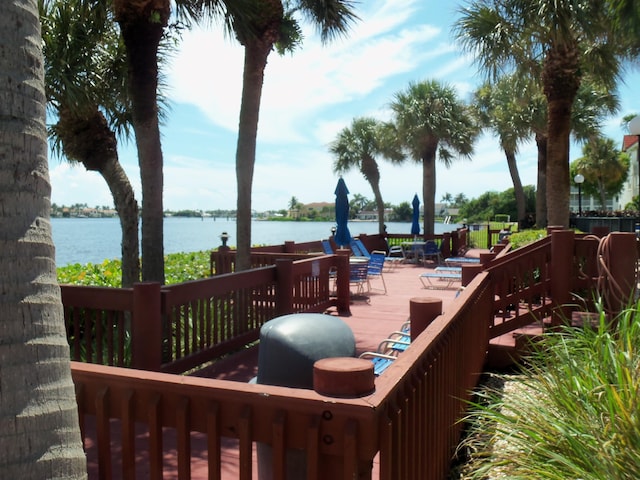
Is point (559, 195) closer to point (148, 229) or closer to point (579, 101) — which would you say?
point (148, 229)

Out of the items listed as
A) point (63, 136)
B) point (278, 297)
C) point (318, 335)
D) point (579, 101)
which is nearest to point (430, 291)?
point (278, 297)

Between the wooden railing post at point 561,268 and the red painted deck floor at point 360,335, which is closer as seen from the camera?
the red painted deck floor at point 360,335

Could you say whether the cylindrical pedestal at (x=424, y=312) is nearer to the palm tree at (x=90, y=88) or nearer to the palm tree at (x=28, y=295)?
A: the palm tree at (x=28, y=295)

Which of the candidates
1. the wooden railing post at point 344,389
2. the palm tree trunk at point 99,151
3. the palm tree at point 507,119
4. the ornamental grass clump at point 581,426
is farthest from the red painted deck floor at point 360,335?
the palm tree at point 507,119

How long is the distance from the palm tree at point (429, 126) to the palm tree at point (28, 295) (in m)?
23.2

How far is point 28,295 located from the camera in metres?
1.55

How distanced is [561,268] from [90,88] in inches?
338

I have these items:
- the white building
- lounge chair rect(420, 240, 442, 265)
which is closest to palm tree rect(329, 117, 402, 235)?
lounge chair rect(420, 240, 442, 265)

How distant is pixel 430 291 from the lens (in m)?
12.4

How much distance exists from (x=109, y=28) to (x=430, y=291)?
29.6 feet

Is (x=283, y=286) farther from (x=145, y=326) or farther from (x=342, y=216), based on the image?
(x=342, y=216)

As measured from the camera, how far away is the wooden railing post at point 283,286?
737 cm

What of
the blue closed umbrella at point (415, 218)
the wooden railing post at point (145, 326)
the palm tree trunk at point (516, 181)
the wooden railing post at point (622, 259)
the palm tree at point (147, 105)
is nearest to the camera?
the wooden railing post at point (145, 326)

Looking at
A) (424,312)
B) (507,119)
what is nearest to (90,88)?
(424,312)
